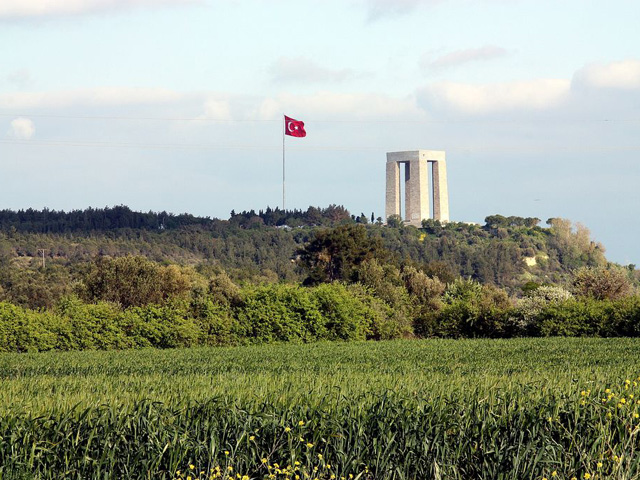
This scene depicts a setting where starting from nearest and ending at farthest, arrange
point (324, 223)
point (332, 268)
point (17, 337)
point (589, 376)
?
point (589, 376)
point (17, 337)
point (332, 268)
point (324, 223)

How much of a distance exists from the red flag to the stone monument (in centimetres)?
5731

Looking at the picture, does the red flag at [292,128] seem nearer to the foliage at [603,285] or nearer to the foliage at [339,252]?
the foliage at [339,252]

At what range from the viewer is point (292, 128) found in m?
81.1

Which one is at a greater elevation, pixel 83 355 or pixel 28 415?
pixel 28 415

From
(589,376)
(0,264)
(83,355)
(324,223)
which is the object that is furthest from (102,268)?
(324,223)

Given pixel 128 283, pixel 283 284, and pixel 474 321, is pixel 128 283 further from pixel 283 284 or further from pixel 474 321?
pixel 474 321

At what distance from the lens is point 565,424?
10.9m

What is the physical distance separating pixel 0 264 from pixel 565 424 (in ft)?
296

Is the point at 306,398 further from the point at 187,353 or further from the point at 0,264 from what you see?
the point at 0,264

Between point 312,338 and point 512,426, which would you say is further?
point 312,338

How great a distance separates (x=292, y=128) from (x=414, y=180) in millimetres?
60128

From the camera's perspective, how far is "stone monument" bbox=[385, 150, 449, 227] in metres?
138

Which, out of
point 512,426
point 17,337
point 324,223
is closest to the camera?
point 512,426

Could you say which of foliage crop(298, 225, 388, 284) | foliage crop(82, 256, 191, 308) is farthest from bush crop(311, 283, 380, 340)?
foliage crop(298, 225, 388, 284)
